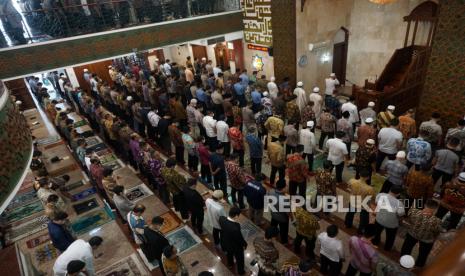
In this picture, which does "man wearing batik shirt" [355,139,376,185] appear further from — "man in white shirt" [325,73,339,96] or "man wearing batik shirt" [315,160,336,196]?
"man in white shirt" [325,73,339,96]

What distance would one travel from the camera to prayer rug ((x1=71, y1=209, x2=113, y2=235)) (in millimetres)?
6836

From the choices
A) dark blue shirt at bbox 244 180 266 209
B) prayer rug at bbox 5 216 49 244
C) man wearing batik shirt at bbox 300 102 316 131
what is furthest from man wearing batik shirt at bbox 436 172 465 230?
prayer rug at bbox 5 216 49 244

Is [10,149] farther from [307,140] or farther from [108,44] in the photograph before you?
[108,44]

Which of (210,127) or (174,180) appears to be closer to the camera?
(174,180)

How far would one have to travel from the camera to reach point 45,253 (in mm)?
6324

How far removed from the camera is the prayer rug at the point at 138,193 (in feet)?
24.7

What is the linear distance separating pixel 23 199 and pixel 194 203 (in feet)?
17.8

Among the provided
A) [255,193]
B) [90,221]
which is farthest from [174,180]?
[90,221]

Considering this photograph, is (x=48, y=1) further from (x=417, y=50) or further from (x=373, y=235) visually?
(x=417, y=50)

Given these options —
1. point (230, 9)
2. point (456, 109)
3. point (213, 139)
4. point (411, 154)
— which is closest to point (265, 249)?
point (411, 154)

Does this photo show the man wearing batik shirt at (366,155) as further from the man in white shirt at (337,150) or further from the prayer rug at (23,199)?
the prayer rug at (23,199)

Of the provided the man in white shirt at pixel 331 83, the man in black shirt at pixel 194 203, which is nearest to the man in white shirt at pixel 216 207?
the man in black shirt at pixel 194 203

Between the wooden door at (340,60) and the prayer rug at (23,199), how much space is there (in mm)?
11255

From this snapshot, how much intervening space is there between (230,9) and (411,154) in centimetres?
956
